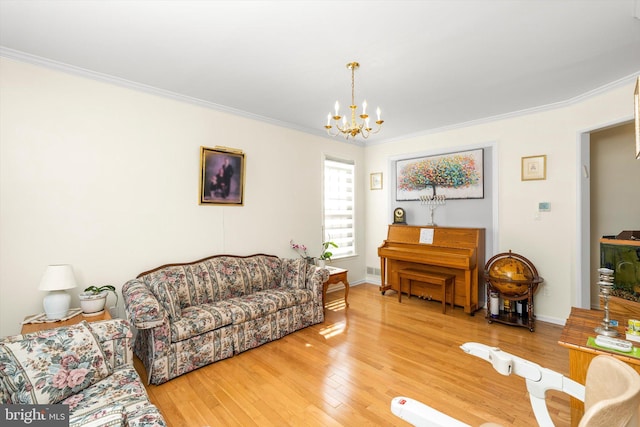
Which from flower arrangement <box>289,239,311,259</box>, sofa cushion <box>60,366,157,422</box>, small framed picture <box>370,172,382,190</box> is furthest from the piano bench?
sofa cushion <box>60,366,157,422</box>

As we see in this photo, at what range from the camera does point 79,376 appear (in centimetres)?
157

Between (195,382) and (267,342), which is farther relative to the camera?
(267,342)

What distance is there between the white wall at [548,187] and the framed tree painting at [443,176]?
0.80ft

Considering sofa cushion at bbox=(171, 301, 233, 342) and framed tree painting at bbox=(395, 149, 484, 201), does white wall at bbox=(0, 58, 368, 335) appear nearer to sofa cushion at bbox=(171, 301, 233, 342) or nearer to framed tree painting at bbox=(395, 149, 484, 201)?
sofa cushion at bbox=(171, 301, 233, 342)

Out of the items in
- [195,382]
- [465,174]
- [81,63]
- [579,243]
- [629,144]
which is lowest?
[195,382]

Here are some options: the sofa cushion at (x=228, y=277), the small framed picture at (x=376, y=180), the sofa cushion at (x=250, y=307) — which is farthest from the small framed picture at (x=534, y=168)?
the sofa cushion at (x=228, y=277)

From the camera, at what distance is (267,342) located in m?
3.15

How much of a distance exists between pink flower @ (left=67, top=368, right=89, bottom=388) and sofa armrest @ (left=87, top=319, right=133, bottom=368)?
0.14m

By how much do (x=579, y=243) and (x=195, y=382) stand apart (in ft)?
14.2

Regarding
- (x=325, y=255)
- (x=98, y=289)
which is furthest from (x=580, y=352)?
(x=98, y=289)

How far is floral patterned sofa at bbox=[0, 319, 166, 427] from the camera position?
1.37 meters

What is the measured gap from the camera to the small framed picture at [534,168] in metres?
3.71

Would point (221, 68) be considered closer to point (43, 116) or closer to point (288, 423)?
point (43, 116)

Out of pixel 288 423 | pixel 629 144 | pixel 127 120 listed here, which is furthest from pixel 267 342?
pixel 629 144
